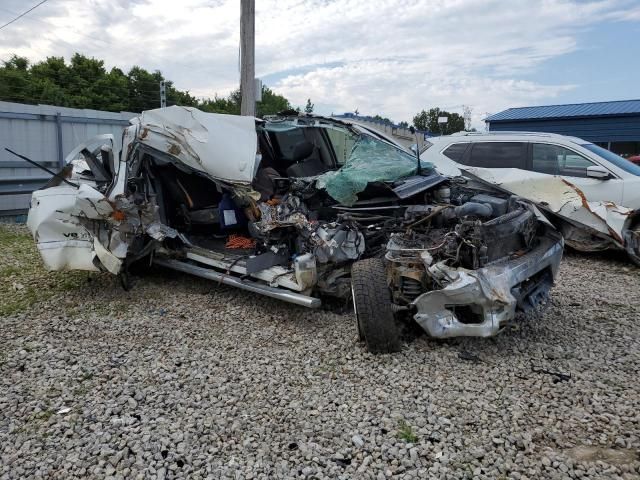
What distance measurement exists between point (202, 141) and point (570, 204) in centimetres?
458

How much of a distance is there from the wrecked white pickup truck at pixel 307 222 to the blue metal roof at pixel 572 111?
1757 centimetres

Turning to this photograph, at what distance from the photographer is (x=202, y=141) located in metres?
4.61

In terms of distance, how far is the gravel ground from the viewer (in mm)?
2418

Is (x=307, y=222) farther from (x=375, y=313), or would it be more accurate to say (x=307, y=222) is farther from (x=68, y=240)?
(x=68, y=240)

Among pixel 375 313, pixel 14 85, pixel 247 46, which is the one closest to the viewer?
pixel 375 313

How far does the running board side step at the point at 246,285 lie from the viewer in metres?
4.00

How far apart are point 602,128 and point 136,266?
19.7m

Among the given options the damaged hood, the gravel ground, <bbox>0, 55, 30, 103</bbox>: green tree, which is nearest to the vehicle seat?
the damaged hood

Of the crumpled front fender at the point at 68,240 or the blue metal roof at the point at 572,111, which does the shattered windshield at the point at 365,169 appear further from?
the blue metal roof at the point at 572,111

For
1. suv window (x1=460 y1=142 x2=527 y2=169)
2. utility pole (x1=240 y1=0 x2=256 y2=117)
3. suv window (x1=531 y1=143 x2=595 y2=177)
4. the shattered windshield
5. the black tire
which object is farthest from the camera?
utility pole (x1=240 y1=0 x2=256 y2=117)

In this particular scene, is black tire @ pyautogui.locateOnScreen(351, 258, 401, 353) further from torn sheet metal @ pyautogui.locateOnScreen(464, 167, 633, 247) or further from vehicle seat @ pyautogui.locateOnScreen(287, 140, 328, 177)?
torn sheet metal @ pyautogui.locateOnScreen(464, 167, 633, 247)

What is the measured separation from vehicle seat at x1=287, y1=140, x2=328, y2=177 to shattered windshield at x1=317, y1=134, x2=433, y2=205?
450 mm

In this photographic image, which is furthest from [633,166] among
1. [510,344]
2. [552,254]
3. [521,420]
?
[521,420]

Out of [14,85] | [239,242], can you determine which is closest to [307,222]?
[239,242]
